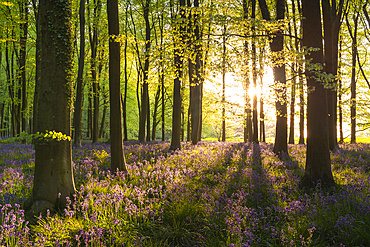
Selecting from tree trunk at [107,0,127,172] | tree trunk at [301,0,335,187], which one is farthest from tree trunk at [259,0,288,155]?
tree trunk at [107,0,127,172]

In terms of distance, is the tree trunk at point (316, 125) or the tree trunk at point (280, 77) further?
the tree trunk at point (280, 77)

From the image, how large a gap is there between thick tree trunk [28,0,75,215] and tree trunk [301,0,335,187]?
617cm

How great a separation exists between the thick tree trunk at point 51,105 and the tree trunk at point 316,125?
6.17 m

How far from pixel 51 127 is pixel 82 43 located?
10.7m

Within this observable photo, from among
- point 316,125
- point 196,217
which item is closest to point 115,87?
point 196,217

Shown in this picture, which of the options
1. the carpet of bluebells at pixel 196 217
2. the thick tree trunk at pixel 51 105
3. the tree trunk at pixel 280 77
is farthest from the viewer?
the tree trunk at pixel 280 77

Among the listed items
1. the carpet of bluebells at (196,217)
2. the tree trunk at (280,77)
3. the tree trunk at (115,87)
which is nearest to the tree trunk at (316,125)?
the carpet of bluebells at (196,217)

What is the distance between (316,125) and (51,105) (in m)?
6.63

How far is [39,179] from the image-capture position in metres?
4.48

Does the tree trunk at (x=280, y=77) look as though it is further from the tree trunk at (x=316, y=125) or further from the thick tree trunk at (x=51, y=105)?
the thick tree trunk at (x=51, y=105)

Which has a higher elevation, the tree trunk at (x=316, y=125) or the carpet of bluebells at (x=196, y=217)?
the tree trunk at (x=316, y=125)

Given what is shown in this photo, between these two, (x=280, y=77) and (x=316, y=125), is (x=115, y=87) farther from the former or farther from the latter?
(x=280, y=77)

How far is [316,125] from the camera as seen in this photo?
6.21m

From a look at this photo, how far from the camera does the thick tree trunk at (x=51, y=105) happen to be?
4473mm
